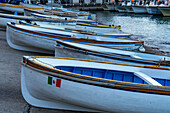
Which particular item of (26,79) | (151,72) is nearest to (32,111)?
(26,79)

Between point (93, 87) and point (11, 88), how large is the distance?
156 inches

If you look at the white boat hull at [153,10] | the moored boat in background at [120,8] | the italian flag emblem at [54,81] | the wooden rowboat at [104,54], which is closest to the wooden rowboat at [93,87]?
the italian flag emblem at [54,81]

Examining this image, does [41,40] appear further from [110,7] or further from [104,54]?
[110,7]

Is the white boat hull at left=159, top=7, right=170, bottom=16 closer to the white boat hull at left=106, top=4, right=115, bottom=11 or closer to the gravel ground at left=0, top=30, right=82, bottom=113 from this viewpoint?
the white boat hull at left=106, top=4, right=115, bottom=11

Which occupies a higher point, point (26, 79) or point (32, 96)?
point (26, 79)

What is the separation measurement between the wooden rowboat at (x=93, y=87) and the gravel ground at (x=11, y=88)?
1.07 ft

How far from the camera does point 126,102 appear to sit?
23.4ft

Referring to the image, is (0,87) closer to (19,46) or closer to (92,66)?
(92,66)

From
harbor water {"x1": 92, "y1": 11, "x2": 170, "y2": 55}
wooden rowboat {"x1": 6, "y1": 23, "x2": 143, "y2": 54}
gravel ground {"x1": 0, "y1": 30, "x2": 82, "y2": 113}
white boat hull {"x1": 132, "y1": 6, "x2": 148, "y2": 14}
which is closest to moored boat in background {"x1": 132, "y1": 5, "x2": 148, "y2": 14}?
white boat hull {"x1": 132, "y1": 6, "x2": 148, "y2": 14}

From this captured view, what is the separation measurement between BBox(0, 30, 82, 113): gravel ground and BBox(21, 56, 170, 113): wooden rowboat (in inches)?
12.8

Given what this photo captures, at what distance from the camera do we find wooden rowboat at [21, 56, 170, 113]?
23.0 feet

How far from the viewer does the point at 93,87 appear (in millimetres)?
7152

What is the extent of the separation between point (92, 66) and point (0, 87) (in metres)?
3.90

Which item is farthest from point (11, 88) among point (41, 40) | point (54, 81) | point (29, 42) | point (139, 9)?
point (139, 9)
